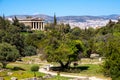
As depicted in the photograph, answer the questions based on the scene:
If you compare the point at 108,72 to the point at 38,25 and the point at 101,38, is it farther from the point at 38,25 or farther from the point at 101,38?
the point at 38,25

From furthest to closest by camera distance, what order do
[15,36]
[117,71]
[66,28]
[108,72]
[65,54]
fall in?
[66,28]
[15,36]
[65,54]
[108,72]
[117,71]

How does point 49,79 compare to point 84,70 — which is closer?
point 49,79

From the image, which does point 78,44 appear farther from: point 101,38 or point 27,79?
point 101,38

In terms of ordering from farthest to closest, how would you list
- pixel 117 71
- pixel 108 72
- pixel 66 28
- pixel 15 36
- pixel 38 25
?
pixel 38 25 → pixel 66 28 → pixel 15 36 → pixel 108 72 → pixel 117 71

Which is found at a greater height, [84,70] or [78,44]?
[78,44]

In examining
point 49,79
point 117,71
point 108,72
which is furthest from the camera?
point 49,79

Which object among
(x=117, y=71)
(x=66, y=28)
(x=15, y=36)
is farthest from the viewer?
(x=66, y=28)

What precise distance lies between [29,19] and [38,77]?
120107mm

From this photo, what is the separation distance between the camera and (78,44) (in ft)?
190

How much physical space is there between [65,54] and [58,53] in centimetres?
118

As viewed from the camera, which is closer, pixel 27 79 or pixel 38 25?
pixel 27 79

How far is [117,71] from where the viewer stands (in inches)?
1522

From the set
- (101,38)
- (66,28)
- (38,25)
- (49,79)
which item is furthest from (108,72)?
(38,25)

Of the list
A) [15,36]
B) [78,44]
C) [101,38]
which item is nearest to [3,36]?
[15,36]
